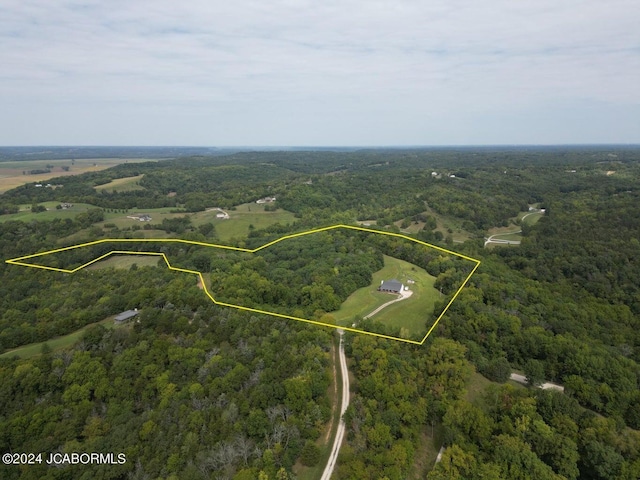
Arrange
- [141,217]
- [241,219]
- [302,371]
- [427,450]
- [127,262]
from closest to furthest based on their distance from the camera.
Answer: [427,450], [302,371], [127,262], [141,217], [241,219]

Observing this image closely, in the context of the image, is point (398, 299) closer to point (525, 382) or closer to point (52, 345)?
point (525, 382)

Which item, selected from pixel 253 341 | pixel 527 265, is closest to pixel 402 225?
pixel 527 265

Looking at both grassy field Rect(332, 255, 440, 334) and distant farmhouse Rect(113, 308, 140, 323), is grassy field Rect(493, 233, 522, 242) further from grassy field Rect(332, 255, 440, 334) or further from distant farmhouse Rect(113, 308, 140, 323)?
distant farmhouse Rect(113, 308, 140, 323)

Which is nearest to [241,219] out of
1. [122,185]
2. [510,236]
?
[122,185]

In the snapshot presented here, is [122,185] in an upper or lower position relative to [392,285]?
upper

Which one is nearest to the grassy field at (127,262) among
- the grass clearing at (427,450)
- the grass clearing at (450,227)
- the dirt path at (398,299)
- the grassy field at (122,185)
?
the dirt path at (398,299)

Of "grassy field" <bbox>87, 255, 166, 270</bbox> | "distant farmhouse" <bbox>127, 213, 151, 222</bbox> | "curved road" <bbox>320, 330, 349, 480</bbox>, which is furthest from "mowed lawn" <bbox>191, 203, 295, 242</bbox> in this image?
"curved road" <bbox>320, 330, 349, 480</bbox>

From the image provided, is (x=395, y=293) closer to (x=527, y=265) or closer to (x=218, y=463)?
(x=218, y=463)
